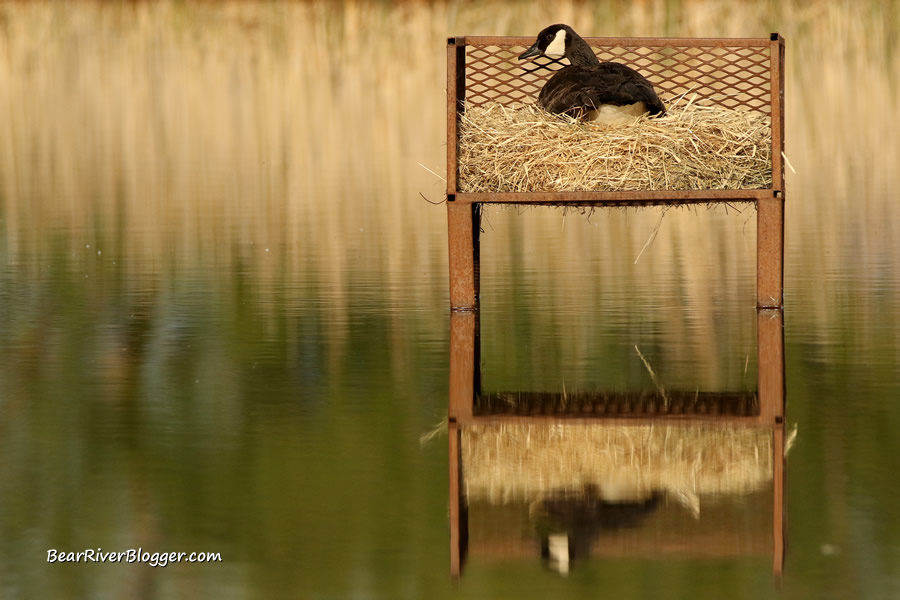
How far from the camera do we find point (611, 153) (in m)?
10.2

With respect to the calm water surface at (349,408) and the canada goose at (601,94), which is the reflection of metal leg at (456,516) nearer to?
the calm water surface at (349,408)

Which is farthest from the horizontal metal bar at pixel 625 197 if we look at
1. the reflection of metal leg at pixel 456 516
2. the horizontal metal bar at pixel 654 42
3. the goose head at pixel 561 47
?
the reflection of metal leg at pixel 456 516

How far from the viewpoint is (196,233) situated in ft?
45.3

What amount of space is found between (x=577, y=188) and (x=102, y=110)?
15886mm

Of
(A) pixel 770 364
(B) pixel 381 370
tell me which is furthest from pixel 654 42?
(B) pixel 381 370

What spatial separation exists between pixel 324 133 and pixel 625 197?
39.9ft

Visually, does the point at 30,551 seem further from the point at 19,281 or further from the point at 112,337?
the point at 19,281

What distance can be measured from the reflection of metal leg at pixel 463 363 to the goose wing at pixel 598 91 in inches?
49.9

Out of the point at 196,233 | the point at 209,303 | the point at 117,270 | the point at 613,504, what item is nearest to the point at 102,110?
the point at 196,233

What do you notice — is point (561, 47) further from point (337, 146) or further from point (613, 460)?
point (337, 146)

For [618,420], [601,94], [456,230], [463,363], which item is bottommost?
[618,420]

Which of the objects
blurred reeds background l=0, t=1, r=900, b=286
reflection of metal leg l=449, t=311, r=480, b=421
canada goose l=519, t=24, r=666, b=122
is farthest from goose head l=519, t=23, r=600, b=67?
blurred reeds background l=0, t=1, r=900, b=286

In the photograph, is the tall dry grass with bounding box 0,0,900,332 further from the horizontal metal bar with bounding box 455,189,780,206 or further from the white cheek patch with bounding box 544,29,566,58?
the white cheek patch with bounding box 544,29,566,58

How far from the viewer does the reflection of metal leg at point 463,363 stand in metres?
7.41
